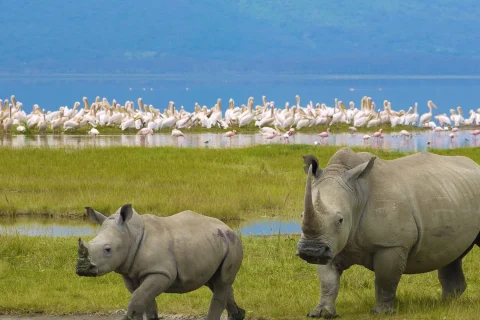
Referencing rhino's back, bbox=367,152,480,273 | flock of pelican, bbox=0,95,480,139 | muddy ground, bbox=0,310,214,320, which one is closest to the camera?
rhino's back, bbox=367,152,480,273

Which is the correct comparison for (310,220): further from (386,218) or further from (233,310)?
(233,310)

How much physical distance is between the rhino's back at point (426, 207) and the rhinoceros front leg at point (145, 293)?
1.85 meters

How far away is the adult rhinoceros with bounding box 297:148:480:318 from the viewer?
855 cm

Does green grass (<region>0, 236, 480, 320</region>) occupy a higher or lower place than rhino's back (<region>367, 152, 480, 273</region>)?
lower

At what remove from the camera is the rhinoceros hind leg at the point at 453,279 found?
32.8 feet

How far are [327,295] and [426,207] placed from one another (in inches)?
43.9

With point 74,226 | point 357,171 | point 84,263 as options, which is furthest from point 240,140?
point 84,263

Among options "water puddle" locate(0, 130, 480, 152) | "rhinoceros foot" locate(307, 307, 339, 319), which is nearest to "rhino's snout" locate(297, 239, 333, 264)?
"rhinoceros foot" locate(307, 307, 339, 319)

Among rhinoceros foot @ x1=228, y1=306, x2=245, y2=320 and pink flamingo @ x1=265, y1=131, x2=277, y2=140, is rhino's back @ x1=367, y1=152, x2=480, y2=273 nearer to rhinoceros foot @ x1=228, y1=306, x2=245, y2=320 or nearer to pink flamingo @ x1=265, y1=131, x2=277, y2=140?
rhinoceros foot @ x1=228, y1=306, x2=245, y2=320

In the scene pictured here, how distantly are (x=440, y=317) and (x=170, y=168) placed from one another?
1382cm

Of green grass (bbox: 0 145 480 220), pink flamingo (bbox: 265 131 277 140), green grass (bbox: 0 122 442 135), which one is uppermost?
green grass (bbox: 0 145 480 220)

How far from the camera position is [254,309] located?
9.54 metres

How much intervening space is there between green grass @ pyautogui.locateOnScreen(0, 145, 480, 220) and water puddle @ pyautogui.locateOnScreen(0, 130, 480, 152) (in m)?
7.89

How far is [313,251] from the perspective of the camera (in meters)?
8.00
